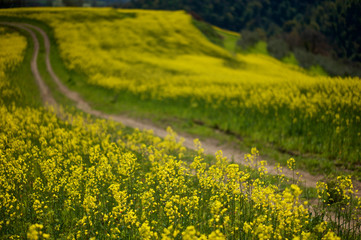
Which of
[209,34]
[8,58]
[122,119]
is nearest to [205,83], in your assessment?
[122,119]

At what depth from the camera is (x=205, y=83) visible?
2142 cm

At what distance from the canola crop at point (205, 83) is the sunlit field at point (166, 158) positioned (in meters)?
0.10

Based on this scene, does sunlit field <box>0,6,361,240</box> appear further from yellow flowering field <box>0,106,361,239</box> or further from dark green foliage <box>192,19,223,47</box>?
dark green foliage <box>192,19,223,47</box>

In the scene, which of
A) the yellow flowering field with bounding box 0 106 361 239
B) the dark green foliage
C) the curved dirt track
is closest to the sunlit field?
the yellow flowering field with bounding box 0 106 361 239

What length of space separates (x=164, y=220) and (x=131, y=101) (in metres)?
16.0

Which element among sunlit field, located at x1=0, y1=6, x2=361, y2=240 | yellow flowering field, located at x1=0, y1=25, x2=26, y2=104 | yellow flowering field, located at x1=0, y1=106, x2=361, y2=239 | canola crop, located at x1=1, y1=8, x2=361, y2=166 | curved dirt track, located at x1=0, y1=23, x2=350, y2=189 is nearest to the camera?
yellow flowering field, located at x1=0, y1=106, x2=361, y2=239


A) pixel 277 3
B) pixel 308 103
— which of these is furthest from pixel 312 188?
pixel 277 3

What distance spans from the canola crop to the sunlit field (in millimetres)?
99

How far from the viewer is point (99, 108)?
19000 millimetres

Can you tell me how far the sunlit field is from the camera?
4.63 metres

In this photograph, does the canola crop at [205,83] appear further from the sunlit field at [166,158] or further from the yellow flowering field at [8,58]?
the yellow flowering field at [8,58]

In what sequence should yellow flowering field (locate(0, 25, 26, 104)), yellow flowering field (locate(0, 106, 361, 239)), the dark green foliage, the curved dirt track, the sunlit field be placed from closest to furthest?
yellow flowering field (locate(0, 106, 361, 239))
the sunlit field
the curved dirt track
yellow flowering field (locate(0, 25, 26, 104))
the dark green foliage

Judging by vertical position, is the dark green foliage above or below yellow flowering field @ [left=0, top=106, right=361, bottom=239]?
above

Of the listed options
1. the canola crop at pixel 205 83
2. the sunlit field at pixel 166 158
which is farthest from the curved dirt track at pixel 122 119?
the canola crop at pixel 205 83
